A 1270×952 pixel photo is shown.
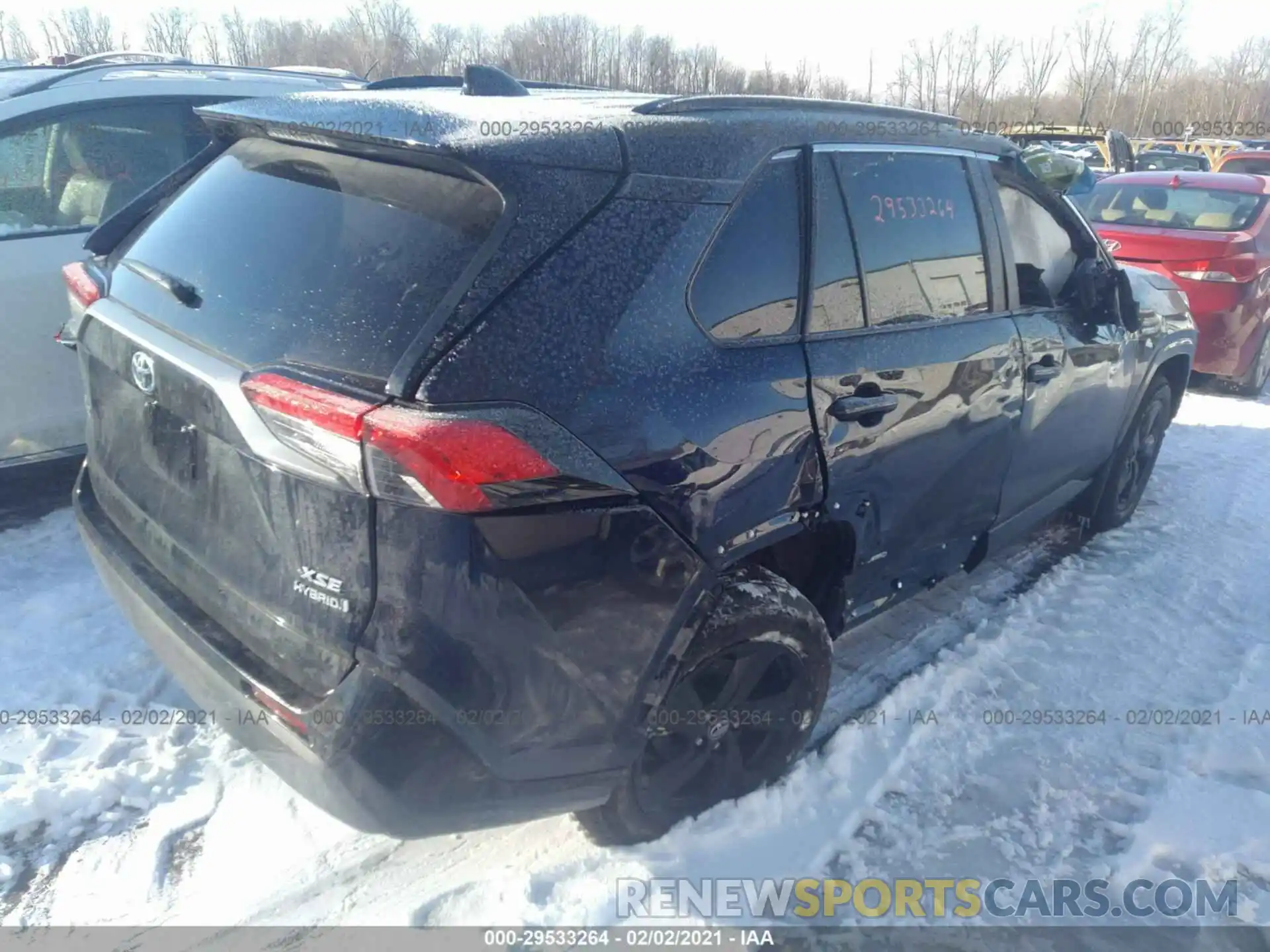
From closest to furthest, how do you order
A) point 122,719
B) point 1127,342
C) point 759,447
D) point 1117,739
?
point 759,447
point 122,719
point 1117,739
point 1127,342

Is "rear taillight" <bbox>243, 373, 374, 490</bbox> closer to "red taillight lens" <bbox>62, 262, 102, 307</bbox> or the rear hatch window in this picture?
"red taillight lens" <bbox>62, 262, 102, 307</bbox>

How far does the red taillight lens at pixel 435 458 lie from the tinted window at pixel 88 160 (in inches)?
122

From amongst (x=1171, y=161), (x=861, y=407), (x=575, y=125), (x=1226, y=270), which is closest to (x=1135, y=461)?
(x=861, y=407)

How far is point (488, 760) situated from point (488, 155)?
1271 mm

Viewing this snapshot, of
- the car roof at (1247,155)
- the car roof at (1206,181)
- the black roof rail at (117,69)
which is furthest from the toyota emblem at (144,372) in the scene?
the car roof at (1247,155)

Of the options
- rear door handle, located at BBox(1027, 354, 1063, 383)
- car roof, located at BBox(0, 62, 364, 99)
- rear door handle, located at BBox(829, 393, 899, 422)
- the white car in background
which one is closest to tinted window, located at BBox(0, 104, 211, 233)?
the white car in background

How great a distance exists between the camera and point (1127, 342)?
14.0 ft

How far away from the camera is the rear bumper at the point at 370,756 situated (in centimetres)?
196

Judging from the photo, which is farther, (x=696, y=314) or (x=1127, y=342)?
(x=1127, y=342)

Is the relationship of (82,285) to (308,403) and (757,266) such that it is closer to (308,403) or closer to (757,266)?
(308,403)

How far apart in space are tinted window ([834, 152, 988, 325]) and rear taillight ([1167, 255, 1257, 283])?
5.06m

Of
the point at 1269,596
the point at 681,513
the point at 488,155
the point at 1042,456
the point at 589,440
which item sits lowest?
the point at 1269,596

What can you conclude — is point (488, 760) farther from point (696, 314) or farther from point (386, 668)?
point (696, 314)

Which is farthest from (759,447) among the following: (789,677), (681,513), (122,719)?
(122,719)
